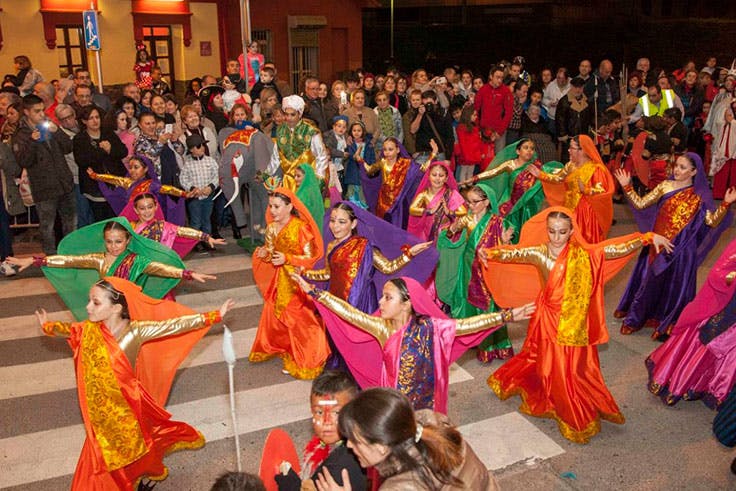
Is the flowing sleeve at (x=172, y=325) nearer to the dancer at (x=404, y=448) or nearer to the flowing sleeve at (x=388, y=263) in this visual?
the flowing sleeve at (x=388, y=263)

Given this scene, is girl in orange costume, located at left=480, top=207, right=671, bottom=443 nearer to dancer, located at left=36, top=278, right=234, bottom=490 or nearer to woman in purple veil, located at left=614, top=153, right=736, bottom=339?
woman in purple veil, located at left=614, top=153, right=736, bottom=339

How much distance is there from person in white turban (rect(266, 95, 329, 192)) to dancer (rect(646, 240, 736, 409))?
→ 4.91m

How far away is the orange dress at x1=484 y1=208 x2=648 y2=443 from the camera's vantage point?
5.43 m

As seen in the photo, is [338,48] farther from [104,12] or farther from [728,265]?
[728,265]

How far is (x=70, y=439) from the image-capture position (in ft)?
18.2

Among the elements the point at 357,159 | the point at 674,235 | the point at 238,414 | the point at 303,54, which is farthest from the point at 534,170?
the point at 303,54

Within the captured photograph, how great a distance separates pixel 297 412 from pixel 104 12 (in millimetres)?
17791

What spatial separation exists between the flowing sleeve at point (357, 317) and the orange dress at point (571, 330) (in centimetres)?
150

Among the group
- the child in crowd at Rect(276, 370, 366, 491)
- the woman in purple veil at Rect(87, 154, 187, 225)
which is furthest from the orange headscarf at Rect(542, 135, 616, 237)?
the child in crowd at Rect(276, 370, 366, 491)

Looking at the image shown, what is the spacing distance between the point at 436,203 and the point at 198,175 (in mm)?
3633

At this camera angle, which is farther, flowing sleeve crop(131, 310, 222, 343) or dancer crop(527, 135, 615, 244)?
dancer crop(527, 135, 615, 244)

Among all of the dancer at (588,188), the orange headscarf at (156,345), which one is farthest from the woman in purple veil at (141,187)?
the dancer at (588,188)

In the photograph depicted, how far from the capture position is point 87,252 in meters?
6.21

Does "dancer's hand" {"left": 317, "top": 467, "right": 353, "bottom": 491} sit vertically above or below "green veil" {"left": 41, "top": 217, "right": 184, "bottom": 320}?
below
